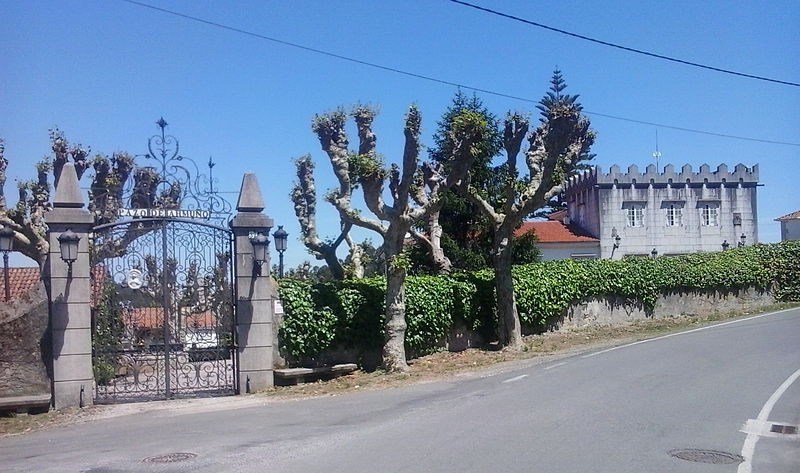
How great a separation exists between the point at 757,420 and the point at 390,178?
29.7 feet

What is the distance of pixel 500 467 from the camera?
7.69 m

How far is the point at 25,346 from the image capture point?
13.6 metres

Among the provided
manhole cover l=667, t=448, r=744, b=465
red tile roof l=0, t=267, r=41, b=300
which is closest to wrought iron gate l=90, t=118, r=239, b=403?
manhole cover l=667, t=448, r=744, b=465

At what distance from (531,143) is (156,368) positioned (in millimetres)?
11614

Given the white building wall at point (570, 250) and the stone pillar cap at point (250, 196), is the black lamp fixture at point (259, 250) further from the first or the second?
the white building wall at point (570, 250)

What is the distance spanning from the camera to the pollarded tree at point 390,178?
1612 cm

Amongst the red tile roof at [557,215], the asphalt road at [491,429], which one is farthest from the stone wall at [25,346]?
the red tile roof at [557,215]

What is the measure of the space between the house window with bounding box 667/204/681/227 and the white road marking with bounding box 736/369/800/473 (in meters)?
39.4

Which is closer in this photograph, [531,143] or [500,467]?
[500,467]

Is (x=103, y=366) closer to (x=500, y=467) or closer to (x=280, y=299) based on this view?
(x=280, y=299)

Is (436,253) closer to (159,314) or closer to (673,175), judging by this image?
(159,314)

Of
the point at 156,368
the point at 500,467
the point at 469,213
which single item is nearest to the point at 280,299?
the point at 156,368

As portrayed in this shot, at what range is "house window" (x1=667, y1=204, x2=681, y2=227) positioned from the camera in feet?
171

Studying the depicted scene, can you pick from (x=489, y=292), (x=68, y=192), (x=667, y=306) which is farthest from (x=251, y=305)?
(x=667, y=306)
